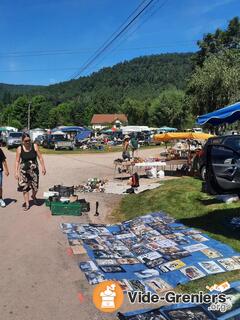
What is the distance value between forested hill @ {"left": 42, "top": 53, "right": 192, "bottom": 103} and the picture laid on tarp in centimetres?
14501

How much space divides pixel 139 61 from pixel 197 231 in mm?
162260

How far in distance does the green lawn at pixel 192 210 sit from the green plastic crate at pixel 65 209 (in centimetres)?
90

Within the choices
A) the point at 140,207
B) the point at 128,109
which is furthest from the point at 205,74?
the point at 128,109

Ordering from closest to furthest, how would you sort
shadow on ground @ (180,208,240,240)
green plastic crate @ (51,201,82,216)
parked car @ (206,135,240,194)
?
parked car @ (206,135,240,194)
shadow on ground @ (180,208,240,240)
green plastic crate @ (51,201,82,216)

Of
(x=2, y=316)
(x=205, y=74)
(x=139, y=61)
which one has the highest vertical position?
(x=139, y=61)

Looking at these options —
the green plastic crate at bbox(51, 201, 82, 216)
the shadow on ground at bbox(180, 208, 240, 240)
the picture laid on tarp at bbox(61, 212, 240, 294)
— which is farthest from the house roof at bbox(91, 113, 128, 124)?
the picture laid on tarp at bbox(61, 212, 240, 294)

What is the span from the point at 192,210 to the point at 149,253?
313cm

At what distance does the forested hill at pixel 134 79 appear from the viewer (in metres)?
158

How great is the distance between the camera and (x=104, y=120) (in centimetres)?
13375

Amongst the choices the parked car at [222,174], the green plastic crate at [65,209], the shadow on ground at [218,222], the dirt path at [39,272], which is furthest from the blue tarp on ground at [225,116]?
the green plastic crate at [65,209]

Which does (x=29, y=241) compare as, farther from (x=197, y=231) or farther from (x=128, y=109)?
(x=128, y=109)

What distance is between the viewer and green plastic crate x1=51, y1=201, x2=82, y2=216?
976cm

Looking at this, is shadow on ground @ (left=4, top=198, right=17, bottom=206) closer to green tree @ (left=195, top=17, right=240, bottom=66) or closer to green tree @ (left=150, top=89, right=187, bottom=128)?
green tree @ (left=195, top=17, right=240, bottom=66)

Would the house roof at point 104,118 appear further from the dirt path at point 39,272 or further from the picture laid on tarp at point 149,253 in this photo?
the picture laid on tarp at point 149,253
